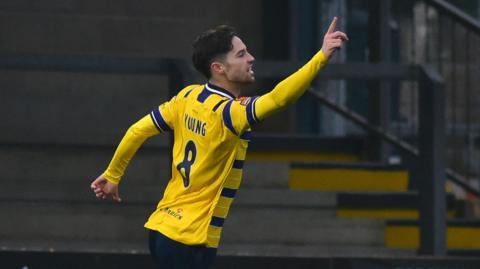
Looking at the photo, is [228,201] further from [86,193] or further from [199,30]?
[199,30]

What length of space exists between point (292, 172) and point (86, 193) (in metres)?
1.67

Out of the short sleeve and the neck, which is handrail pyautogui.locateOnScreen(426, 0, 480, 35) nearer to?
the short sleeve

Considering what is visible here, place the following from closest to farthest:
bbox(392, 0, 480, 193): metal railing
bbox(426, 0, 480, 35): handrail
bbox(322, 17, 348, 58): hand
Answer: bbox(322, 17, 348, 58): hand
bbox(426, 0, 480, 35): handrail
bbox(392, 0, 480, 193): metal railing

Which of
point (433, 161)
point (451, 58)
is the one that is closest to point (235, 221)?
point (433, 161)

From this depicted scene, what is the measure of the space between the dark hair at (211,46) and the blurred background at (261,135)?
247 cm

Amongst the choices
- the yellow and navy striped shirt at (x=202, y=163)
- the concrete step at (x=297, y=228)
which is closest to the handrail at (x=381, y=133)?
the concrete step at (x=297, y=228)

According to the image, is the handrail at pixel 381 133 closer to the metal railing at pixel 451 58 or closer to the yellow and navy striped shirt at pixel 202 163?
the metal railing at pixel 451 58

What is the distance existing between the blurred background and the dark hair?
2.47 m

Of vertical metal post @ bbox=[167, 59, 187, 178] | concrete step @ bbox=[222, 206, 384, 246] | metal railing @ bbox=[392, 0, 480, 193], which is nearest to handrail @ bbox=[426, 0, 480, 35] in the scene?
metal railing @ bbox=[392, 0, 480, 193]

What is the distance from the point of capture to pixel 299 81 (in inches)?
262

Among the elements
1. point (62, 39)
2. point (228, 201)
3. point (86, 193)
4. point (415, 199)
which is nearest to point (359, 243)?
point (415, 199)

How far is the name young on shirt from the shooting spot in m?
7.09

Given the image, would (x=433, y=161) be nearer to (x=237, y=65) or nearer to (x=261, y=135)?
(x=261, y=135)

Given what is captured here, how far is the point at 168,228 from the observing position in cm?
718
